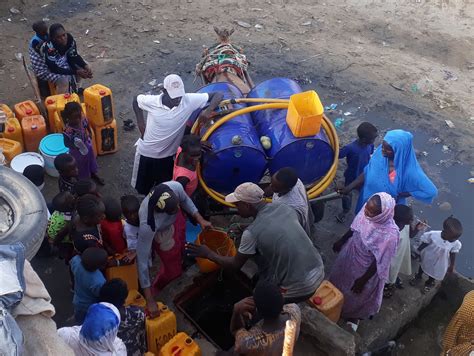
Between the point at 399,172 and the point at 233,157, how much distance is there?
156 centimetres

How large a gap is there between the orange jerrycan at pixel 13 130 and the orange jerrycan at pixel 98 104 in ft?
2.66

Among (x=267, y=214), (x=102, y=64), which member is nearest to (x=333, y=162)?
(x=267, y=214)

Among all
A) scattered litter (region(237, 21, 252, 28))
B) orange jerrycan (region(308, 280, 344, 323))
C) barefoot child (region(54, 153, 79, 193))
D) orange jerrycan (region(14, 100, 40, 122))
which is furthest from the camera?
scattered litter (region(237, 21, 252, 28))

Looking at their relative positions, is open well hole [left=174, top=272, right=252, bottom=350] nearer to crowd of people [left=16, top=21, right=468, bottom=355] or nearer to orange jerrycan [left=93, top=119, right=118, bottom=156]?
crowd of people [left=16, top=21, right=468, bottom=355]

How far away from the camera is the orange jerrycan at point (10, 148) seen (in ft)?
18.3

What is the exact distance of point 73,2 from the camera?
976 cm

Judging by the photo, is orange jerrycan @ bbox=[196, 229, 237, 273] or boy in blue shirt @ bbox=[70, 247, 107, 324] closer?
boy in blue shirt @ bbox=[70, 247, 107, 324]

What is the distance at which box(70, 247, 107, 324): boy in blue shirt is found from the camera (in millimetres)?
3629

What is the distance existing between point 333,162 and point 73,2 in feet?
22.9

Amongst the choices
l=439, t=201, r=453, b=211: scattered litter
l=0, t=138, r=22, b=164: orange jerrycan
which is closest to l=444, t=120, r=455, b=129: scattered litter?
l=439, t=201, r=453, b=211: scattered litter

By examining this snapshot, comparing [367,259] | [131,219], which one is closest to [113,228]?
[131,219]

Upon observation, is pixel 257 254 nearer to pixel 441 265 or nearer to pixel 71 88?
pixel 441 265

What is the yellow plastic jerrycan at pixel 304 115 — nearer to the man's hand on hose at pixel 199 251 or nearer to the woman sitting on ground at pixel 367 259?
the woman sitting on ground at pixel 367 259

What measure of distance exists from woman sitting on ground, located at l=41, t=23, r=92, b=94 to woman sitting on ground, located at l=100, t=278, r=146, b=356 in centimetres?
377
